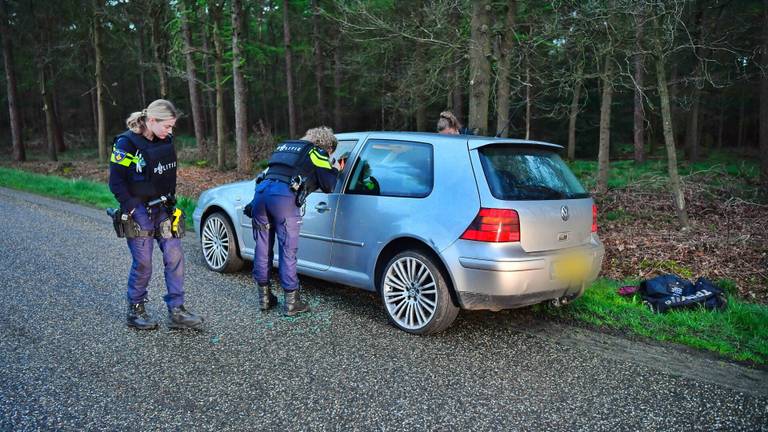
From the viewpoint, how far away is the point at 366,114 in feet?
120

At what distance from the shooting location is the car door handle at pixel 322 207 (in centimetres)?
514

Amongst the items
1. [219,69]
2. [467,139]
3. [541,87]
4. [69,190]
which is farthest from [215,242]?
[219,69]

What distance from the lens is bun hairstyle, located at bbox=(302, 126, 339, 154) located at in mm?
4926

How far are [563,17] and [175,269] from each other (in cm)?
726

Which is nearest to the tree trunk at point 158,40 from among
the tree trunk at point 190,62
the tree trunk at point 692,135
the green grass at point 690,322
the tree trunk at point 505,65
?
the tree trunk at point 190,62

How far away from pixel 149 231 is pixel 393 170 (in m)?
2.11

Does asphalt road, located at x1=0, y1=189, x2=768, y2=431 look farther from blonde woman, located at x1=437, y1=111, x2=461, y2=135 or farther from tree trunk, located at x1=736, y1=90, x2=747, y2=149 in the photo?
tree trunk, located at x1=736, y1=90, x2=747, y2=149

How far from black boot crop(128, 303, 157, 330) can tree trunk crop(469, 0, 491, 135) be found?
5909 millimetres

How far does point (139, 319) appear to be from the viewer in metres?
4.48

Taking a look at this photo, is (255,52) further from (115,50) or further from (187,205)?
(115,50)

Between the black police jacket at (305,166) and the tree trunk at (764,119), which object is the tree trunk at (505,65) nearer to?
the tree trunk at (764,119)

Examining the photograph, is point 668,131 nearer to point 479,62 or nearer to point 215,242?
point 479,62

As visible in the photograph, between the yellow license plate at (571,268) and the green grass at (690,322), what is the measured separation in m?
0.59

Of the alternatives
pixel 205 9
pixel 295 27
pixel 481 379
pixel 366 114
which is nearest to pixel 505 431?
pixel 481 379
